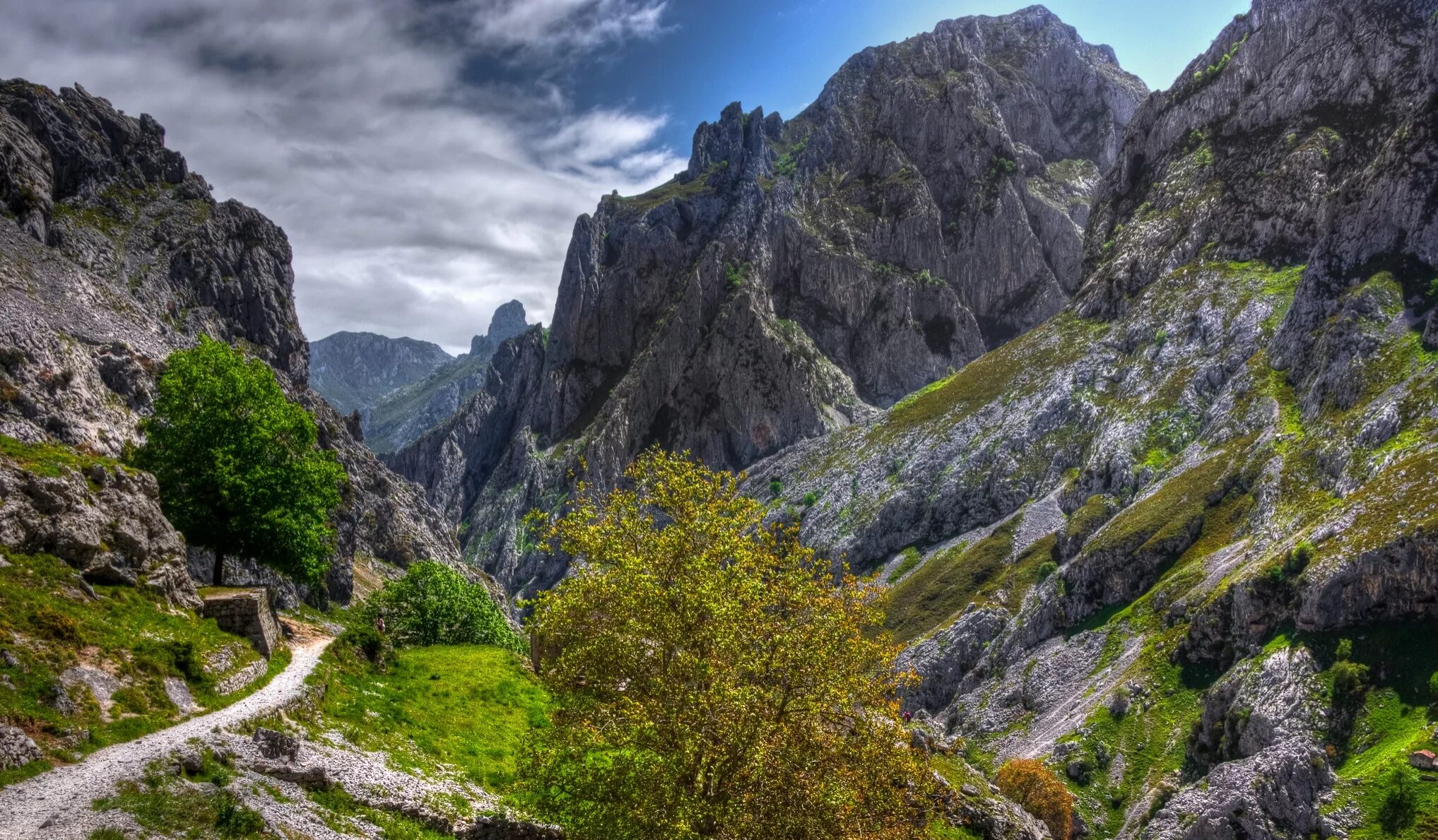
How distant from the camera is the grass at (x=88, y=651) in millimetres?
19875

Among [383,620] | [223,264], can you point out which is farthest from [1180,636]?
[223,264]

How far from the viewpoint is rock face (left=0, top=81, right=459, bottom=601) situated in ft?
222

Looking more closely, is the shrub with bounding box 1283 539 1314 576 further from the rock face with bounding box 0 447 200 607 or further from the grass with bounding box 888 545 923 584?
the rock face with bounding box 0 447 200 607

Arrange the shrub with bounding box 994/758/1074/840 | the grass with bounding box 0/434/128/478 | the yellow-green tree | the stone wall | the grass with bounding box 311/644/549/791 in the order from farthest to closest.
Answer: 1. the shrub with bounding box 994/758/1074/840
2. the stone wall
3. the grass with bounding box 0/434/128/478
4. the grass with bounding box 311/644/549/791
5. the yellow-green tree

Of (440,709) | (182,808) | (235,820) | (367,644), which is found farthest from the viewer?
(367,644)

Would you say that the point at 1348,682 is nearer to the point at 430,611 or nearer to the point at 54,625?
the point at 430,611

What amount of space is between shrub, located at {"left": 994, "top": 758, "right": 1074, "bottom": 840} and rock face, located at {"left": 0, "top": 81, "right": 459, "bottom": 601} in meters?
88.1

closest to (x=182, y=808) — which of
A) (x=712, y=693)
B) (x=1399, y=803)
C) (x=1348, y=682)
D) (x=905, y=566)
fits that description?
(x=712, y=693)

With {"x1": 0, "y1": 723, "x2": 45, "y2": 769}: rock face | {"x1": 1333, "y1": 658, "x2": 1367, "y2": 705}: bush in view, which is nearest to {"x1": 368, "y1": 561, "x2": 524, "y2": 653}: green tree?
{"x1": 0, "y1": 723, "x2": 45, "y2": 769}: rock face

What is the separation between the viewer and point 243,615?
113ft

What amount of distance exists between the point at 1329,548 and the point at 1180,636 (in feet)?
75.1

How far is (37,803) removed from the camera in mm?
16328

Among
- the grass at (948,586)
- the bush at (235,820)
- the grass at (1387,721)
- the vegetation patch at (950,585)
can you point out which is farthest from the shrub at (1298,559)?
the bush at (235,820)

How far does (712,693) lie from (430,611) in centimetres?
4327
